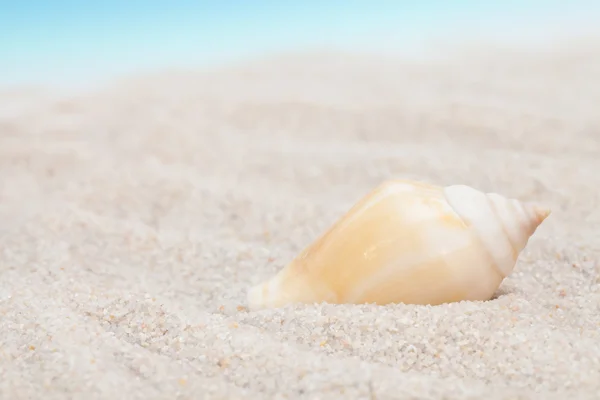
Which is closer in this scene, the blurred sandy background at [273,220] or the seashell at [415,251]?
the blurred sandy background at [273,220]

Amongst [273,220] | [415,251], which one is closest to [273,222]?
[273,220]

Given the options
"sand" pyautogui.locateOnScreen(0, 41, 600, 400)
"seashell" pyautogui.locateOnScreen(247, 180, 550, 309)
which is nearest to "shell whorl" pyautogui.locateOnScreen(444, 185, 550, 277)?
"seashell" pyautogui.locateOnScreen(247, 180, 550, 309)

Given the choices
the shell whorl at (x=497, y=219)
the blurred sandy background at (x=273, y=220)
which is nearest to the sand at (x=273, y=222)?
the blurred sandy background at (x=273, y=220)

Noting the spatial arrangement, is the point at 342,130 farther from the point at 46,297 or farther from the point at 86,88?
the point at 86,88

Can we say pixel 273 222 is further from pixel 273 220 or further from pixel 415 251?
pixel 415 251

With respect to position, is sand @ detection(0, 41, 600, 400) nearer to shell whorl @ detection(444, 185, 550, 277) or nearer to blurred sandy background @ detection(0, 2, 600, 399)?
blurred sandy background @ detection(0, 2, 600, 399)

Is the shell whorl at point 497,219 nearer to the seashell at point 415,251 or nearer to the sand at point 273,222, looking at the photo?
the seashell at point 415,251

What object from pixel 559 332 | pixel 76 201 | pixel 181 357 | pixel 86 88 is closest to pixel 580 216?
pixel 559 332
